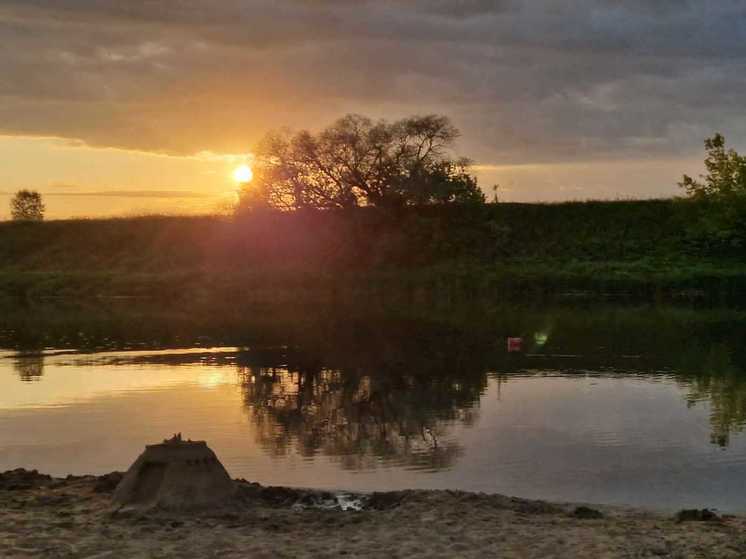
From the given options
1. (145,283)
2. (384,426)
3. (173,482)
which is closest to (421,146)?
(145,283)

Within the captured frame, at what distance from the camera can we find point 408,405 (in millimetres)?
20844

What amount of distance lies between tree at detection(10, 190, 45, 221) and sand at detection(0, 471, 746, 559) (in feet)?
387

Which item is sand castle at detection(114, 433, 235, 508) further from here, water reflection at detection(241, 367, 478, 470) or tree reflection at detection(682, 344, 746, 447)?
tree reflection at detection(682, 344, 746, 447)

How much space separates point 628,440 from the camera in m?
17.2

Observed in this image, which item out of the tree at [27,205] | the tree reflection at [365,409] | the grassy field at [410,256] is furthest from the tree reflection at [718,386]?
the tree at [27,205]

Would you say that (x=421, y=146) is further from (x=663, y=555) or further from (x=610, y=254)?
(x=663, y=555)

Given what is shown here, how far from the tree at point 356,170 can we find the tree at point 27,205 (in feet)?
197

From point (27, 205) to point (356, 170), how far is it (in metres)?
67.9

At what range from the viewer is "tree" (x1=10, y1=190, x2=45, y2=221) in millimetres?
123812

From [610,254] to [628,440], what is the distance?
6010cm

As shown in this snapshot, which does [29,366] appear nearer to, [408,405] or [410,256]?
[408,405]

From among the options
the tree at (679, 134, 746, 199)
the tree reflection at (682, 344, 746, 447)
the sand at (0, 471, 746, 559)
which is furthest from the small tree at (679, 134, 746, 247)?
the sand at (0, 471, 746, 559)

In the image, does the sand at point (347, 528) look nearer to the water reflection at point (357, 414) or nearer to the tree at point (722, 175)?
the water reflection at point (357, 414)

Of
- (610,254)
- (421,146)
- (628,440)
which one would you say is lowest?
(628,440)
